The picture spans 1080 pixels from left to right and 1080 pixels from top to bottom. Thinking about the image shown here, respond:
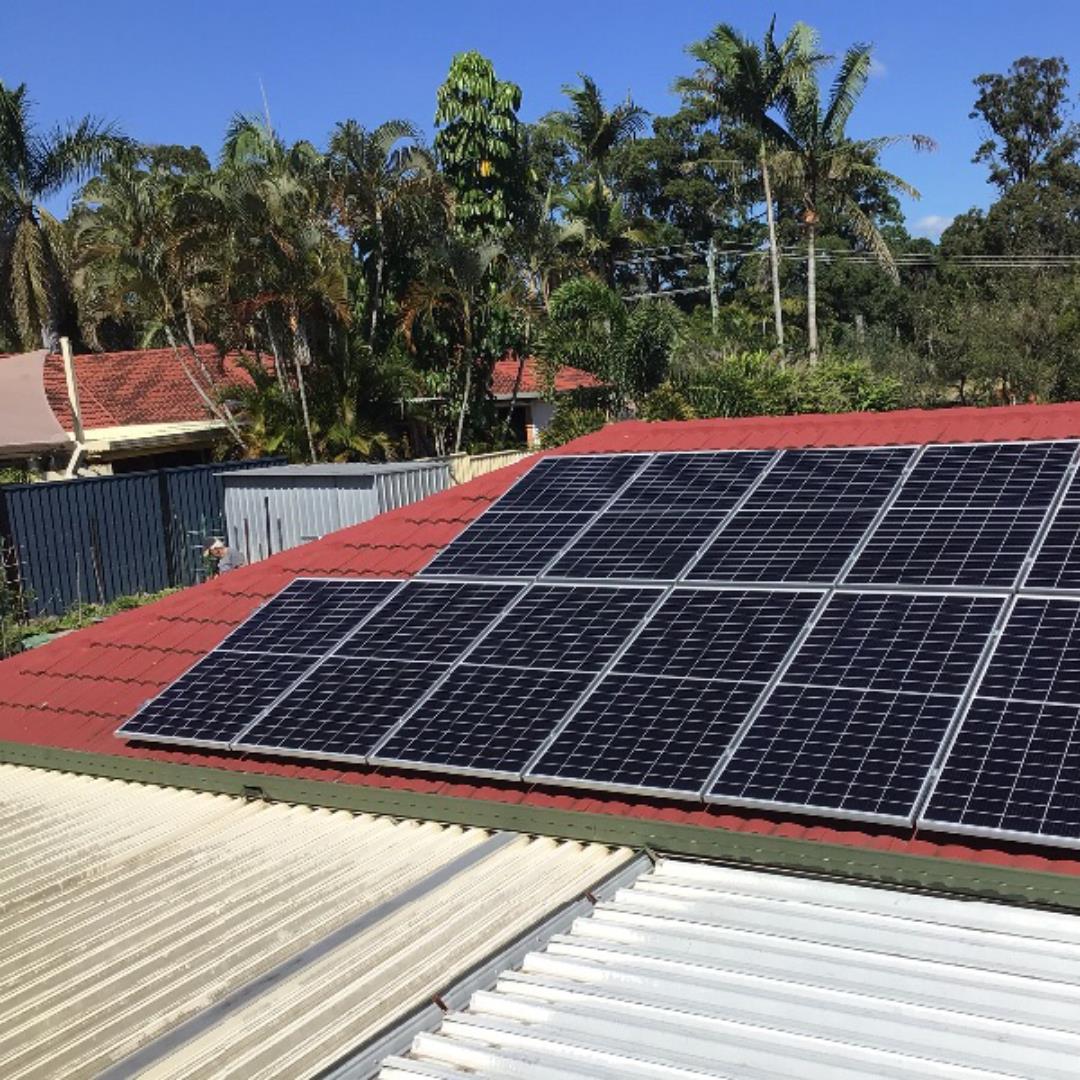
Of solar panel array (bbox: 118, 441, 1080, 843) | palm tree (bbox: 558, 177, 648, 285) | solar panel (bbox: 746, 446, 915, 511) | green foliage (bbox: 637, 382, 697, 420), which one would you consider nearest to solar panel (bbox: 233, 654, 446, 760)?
solar panel array (bbox: 118, 441, 1080, 843)

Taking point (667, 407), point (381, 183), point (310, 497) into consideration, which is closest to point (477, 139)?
point (381, 183)

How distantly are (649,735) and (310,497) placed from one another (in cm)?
1581

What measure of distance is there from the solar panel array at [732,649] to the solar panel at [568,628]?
22 millimetres

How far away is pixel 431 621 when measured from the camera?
9180mm

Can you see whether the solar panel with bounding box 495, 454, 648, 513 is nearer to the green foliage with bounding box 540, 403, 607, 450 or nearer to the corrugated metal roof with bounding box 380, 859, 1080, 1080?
the corrugated metal roof with bounding box 380, 859, 1080, 1080

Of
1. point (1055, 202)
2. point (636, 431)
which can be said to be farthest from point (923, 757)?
point (1055, 202)

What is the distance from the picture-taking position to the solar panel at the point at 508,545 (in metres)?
9.65

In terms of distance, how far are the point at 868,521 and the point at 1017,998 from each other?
4.36 meters

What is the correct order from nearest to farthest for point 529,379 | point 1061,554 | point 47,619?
point 1061,554, point 47,619, point 529,379

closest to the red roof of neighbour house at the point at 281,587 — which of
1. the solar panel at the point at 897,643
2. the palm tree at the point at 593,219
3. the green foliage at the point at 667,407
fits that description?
the solar panel at the point at 897,643

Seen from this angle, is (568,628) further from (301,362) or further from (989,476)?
(301,362)

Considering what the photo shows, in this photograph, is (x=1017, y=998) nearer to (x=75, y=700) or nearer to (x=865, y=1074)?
(x=865, y=1074)

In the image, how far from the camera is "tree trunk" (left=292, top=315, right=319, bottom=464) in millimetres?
29891

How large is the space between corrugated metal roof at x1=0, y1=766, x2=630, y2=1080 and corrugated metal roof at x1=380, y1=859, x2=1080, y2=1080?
1.35 feet
